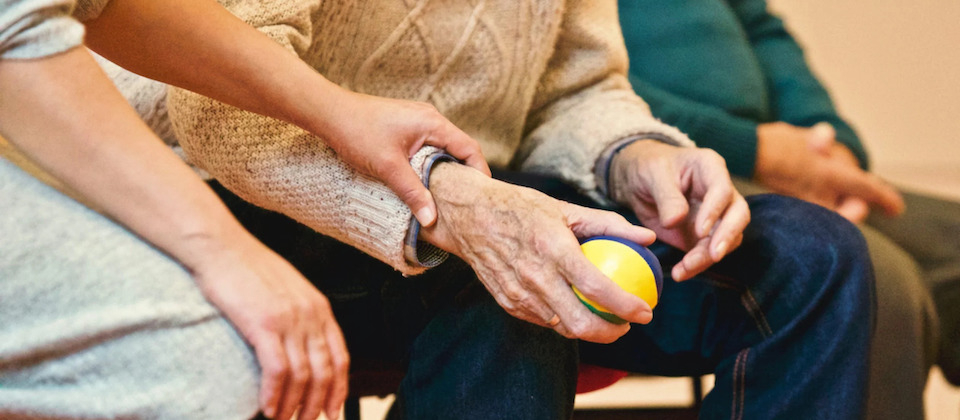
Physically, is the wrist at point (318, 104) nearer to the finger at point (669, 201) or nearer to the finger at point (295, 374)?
the finger at point (295, 374)

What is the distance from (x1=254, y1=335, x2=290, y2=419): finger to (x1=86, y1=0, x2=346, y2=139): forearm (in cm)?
24

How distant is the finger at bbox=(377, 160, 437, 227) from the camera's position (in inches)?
26.4

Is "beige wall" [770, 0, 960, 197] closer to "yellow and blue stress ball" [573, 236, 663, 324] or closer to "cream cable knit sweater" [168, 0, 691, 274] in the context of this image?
"cream cable knit sweater" [168, 0, 691, 274]

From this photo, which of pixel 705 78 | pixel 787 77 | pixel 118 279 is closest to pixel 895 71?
pixel 787 77

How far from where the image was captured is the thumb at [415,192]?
2.21 ft

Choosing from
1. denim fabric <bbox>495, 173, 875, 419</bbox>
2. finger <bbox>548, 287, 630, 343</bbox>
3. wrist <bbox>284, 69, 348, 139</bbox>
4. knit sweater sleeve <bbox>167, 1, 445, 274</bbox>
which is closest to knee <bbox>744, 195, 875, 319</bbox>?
denim fabric <bbox>495, 173, 875, 419</bbox>

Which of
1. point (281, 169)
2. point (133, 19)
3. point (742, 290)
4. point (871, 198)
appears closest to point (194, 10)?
point (133, 19)

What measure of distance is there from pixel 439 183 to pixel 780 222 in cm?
40

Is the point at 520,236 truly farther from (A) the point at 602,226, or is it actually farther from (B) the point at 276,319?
(B) the point at 276,319

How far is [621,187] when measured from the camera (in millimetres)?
912

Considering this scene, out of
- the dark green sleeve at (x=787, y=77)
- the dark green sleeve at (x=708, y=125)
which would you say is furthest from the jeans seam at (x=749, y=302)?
the dark green sleeve at (x=787, y=77)

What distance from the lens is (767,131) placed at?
4.88 feet

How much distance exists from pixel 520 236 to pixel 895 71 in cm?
208

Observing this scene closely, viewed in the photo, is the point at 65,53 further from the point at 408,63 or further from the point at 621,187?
the point at 621,187
